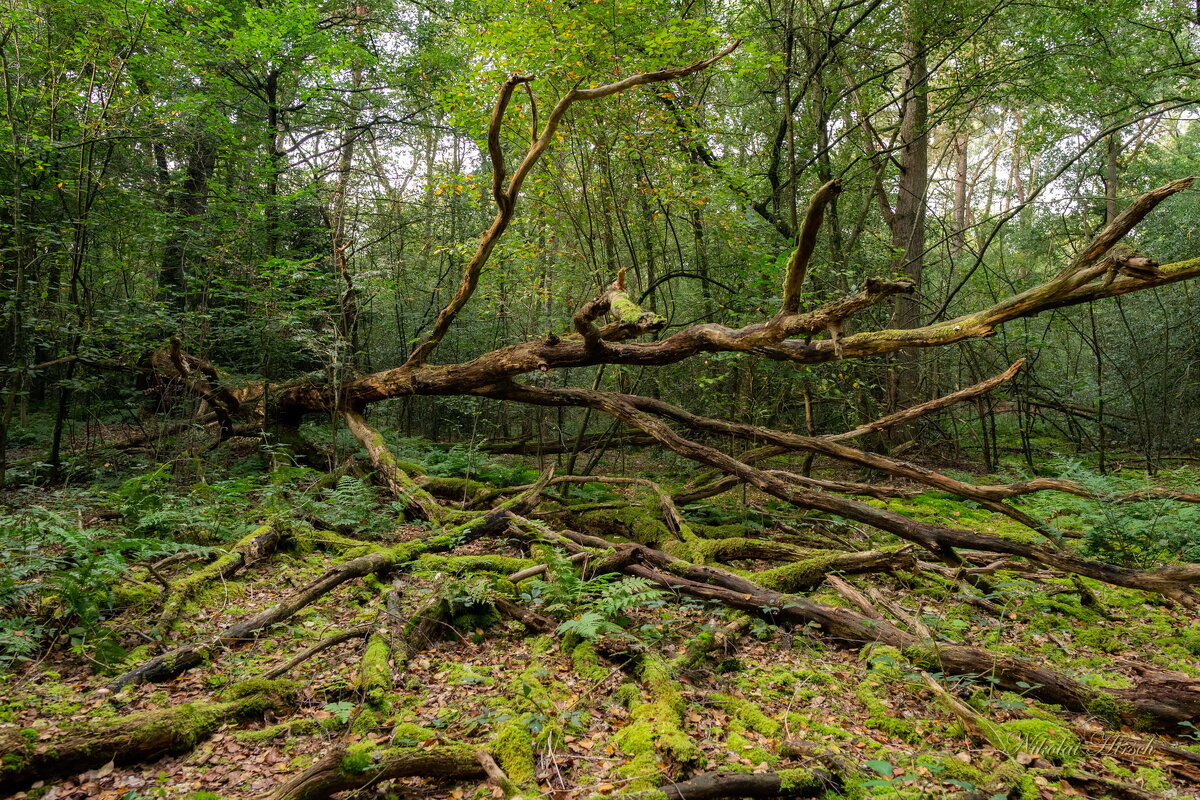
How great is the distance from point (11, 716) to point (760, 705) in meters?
3.75

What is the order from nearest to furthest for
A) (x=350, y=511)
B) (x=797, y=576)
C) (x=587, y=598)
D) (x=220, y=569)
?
1. (x=587, y=598)
2. (x=220, y=569)
3. (x=797, y=576)
4. (x=350, y=511)

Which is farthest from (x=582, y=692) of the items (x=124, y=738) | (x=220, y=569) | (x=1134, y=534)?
(x=1134, y=534)

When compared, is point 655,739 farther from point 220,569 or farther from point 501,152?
point 501,152

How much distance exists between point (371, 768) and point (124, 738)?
3.85 ft

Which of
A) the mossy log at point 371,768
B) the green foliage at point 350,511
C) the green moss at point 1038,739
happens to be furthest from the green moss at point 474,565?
the green moss at point 1038,739

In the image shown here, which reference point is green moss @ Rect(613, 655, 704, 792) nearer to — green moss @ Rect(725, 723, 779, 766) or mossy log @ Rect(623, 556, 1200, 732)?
green moss @ Rect(725, 723, 779, 766)

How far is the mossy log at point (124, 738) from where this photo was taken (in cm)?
231

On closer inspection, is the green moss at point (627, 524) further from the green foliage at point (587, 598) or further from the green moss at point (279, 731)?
the green moss at point (279, 731)

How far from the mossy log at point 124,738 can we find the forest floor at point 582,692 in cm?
3

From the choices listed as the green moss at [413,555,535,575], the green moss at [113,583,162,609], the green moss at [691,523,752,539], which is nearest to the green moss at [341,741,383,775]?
the green moss at [413,555,535,575]

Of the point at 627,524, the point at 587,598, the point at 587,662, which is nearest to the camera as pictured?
the point at 587,662

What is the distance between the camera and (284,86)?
41.3 feet

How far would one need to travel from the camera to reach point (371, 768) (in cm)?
236

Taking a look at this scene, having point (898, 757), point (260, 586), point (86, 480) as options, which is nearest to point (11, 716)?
point (260, 586)
